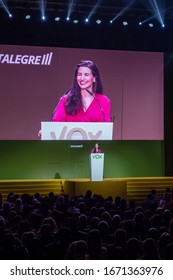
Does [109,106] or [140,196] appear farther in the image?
[109,106]

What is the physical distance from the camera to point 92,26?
42.2ft

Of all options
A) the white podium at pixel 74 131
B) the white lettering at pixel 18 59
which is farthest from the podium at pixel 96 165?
the white lettering at pixel 18 59

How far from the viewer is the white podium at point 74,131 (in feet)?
41.0

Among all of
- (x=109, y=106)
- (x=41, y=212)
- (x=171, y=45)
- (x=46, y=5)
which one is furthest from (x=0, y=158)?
(x=41, y=212)

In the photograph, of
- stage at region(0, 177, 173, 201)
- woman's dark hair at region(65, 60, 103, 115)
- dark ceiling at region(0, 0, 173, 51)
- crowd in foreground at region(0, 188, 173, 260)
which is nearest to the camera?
crowd in foreground at region(0, 188, 173, 260)

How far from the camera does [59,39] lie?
1284 cm

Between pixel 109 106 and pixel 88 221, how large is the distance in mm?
7229

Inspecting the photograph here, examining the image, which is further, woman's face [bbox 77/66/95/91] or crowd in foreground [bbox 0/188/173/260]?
woman's face [bbox 77/66/95/91]

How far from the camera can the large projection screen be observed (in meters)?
12.6

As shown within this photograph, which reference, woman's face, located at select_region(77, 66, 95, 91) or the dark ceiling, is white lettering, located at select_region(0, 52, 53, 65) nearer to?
the dark ceiling

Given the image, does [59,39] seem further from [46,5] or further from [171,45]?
[171,45]

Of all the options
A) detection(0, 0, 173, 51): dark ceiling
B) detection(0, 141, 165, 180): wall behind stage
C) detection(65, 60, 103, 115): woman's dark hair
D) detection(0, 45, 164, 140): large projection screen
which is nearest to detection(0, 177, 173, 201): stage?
detection(0, 141, 165, 180): wall behind stage

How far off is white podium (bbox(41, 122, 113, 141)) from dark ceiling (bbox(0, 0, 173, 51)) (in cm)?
218

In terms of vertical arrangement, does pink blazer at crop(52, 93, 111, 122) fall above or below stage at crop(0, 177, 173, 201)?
above
